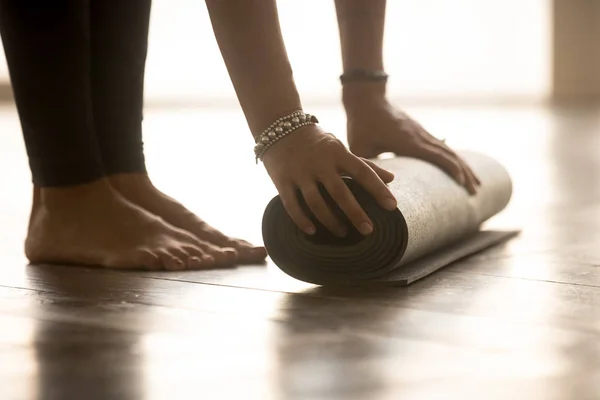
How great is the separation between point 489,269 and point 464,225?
0.17 metres

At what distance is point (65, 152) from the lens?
1813 millimetres

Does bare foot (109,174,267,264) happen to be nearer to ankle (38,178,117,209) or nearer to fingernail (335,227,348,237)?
ankle (38,178,117,209)

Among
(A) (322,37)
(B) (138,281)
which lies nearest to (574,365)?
(B) (138,281)

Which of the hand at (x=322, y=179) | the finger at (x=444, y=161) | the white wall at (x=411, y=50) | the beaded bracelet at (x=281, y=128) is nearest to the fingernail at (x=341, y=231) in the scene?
the hand at (x=322, y=179)

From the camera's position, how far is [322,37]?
7719mm

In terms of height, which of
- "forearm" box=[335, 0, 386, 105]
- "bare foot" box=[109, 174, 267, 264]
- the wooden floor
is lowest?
the wooden floor

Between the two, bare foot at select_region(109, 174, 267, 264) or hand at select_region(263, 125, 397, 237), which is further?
bare foot at select_region(109, 174, 267, 264)

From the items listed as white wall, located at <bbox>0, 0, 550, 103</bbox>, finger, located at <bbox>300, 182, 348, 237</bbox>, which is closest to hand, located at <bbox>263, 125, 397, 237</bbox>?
finger, located at <bbox>300, 182, 348, 237</bbox>

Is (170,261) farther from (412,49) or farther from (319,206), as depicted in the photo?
(412,49)

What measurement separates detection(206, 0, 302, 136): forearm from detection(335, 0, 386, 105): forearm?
39 cm

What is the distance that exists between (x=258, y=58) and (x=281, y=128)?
11cm

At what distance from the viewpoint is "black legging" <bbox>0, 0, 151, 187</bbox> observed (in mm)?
1773

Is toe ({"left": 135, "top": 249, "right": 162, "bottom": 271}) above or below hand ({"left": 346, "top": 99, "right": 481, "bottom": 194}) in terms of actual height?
below

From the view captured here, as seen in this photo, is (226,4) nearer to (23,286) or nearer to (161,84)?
(23,286)
